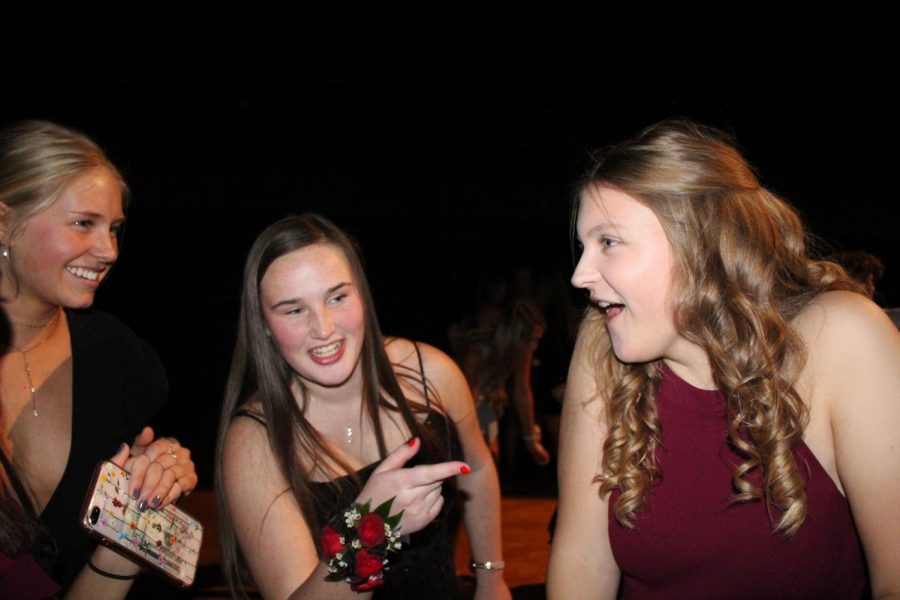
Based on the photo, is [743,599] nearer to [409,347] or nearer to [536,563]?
[409,347]

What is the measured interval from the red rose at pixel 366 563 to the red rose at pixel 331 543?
0.05 m

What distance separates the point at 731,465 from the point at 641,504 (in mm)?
211

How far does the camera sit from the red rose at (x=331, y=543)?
1.78 metres

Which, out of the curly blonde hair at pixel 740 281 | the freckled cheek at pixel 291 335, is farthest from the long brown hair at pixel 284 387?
the curly blonde hair at pixel 740 281

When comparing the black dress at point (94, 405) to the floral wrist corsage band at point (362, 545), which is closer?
the floral wrist corsage band at point (362, 545)

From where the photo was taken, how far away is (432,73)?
7.85 m

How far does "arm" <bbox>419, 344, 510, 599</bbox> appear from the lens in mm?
2512

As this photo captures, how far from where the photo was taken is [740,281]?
1.70m

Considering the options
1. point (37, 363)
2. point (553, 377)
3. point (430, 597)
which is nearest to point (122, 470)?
point (37, 363)

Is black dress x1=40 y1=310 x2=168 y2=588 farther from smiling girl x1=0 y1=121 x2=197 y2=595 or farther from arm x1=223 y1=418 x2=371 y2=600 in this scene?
arm x1=223 y1=418 x2=371 y2=600

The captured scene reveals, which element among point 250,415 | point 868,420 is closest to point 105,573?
point 250,415

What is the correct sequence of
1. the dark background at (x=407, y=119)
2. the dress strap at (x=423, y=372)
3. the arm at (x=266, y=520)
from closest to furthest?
→ the arm at (x=266, y=520)
the dress strap at (x=423, y=372)
the dark background at (x=407, y=119)

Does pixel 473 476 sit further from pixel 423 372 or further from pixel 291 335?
pixel 291 335

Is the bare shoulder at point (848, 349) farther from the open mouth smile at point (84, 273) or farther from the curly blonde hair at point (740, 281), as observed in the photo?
the open mouth smile at point (84, 273)
